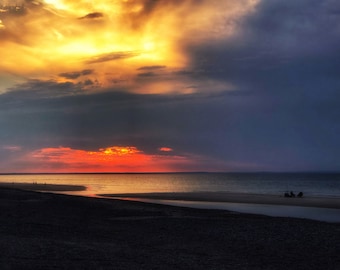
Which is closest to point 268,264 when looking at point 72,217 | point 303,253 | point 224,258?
point 224,258

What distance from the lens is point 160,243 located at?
64.4ft

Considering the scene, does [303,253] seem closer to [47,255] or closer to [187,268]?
[187,268]

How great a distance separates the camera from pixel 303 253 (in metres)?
18.0

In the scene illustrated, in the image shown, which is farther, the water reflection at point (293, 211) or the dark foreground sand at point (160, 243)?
the water reflection at point (293, 211)

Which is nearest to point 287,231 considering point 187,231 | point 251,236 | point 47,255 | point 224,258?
point 251,236

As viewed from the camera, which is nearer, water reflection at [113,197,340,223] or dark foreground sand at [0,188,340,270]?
dark foreground sand at [0,188,340,270]

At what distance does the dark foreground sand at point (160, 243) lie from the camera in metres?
15.0

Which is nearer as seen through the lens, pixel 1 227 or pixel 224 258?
pixel 224 258

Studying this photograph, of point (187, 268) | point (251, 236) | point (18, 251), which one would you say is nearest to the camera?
point (187, 268)

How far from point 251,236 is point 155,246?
18.9 feet

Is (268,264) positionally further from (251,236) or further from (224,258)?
(251,236)

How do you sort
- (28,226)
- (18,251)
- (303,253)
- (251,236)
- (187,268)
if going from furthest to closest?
(28,226)
(251,236)
(303,253)
(18,251)
(187,268)

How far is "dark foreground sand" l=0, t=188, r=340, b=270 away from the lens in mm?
15023

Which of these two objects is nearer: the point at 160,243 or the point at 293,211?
the point at 160,243
